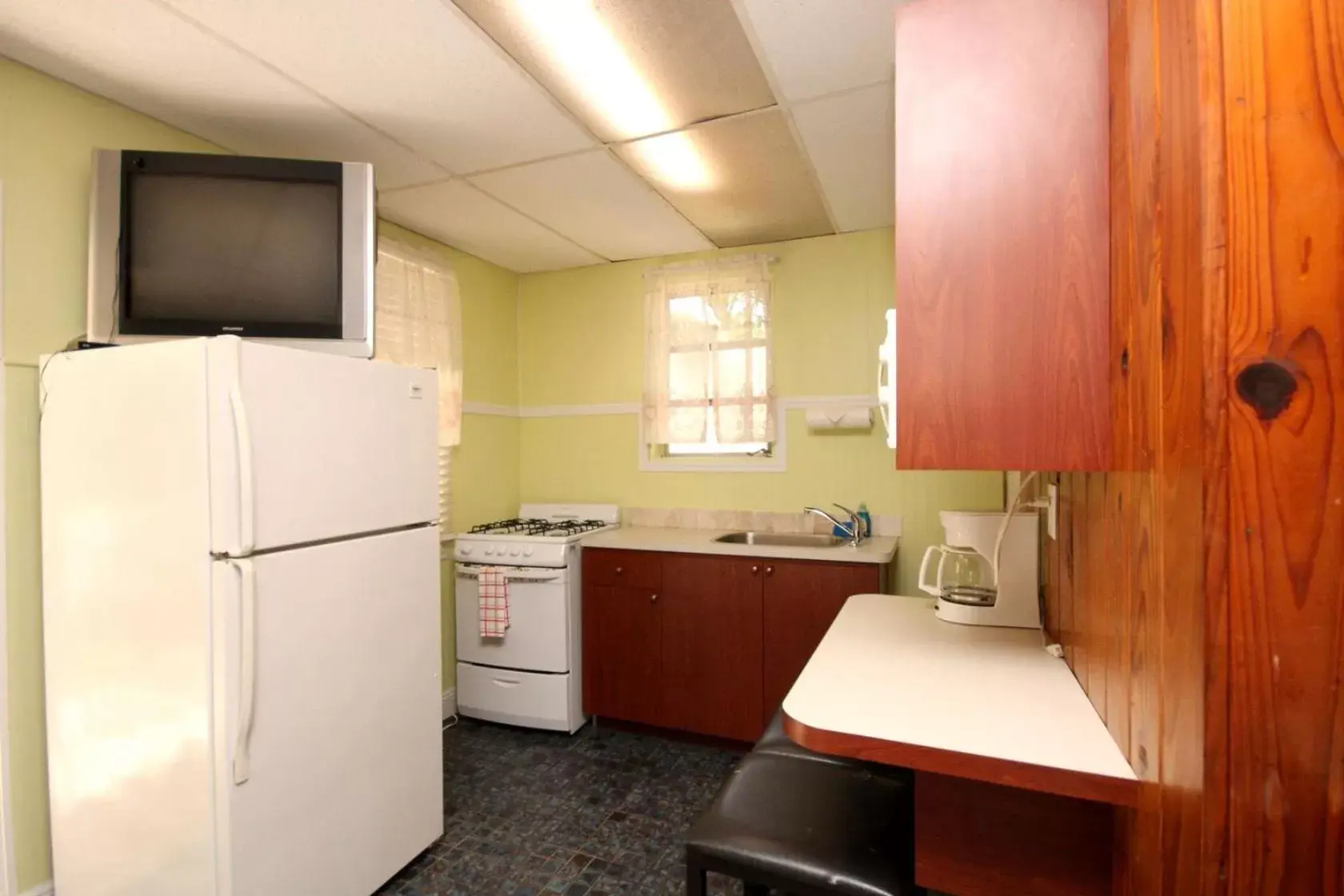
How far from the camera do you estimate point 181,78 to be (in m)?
1.79

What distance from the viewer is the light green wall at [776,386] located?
310 cm

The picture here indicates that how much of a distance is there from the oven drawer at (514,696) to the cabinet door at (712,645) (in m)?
0.50

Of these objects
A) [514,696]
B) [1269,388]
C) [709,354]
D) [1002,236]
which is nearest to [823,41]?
[1002,236]

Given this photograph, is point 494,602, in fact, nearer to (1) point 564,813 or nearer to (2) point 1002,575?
(1) point 564,813

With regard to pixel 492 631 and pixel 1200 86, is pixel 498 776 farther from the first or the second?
pixel 1200 86

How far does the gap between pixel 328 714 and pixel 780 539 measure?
217cm

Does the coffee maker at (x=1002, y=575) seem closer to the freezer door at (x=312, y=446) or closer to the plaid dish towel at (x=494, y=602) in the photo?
the freezer door at (x=312, y=446)

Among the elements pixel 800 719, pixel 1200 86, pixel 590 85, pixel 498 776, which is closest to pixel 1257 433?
pixel 1200 86

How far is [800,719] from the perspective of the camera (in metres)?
1.05

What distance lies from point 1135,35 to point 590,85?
1.43 metres

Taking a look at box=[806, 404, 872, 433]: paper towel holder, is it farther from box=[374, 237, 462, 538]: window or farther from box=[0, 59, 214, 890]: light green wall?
box=[0, 59, 214, 890]: light green wall

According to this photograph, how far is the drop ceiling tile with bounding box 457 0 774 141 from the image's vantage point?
1550 millimetres

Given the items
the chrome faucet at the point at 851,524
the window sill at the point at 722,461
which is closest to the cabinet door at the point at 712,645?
the chrome faucet at the point at 851,524

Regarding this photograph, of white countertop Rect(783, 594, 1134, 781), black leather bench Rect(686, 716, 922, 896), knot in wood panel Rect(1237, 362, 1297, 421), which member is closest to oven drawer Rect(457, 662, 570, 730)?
black leather bench Rect(686, 716, 922, 896)
